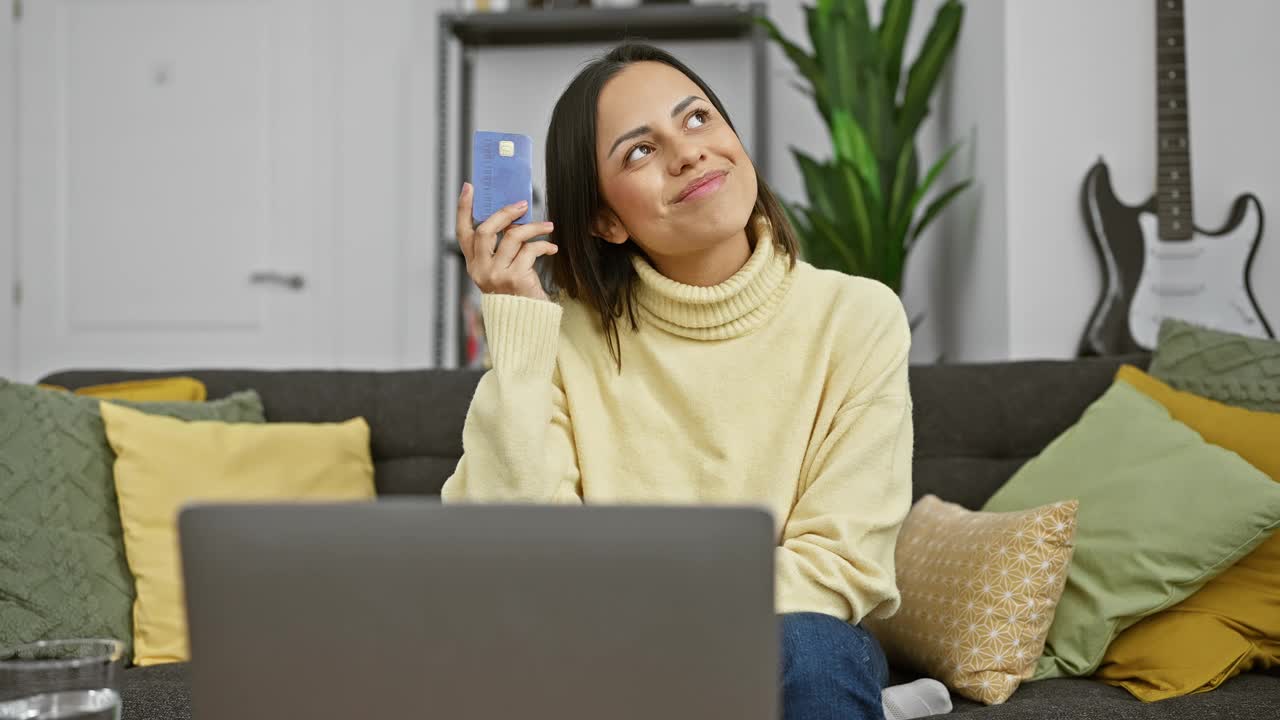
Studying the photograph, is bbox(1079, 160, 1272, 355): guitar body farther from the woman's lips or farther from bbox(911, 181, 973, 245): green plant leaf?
the woman's lips

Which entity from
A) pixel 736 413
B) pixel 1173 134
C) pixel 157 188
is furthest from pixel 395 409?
pixel 157 188

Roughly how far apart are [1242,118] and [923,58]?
763 millimetres

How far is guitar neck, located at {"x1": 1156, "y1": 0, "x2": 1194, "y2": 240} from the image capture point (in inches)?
94.0

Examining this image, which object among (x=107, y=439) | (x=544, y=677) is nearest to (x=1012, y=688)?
(x=544, y=677)

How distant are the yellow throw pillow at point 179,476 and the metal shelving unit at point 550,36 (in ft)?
5.43

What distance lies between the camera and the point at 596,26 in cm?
346

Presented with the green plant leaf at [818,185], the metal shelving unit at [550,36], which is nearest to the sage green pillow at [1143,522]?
the green plant leaf at [818,185]

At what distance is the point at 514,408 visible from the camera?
119cm

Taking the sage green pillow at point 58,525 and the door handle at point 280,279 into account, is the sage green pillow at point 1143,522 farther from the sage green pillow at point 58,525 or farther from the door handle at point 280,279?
the door handle at point 280,279

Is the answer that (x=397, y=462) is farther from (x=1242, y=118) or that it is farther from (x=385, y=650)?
A: (x=1242, y=118)

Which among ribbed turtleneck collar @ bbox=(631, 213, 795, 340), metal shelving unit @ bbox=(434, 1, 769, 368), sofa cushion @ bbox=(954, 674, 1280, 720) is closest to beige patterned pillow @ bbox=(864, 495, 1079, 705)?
sofa cushion @ bbox=(954, 674, 1280, 720)

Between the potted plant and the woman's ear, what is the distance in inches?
53.8

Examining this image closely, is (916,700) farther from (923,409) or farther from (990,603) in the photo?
(923,409)

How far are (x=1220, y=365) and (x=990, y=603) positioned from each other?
61 centimetres
